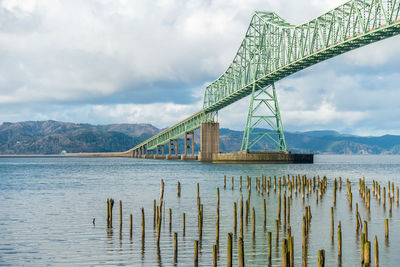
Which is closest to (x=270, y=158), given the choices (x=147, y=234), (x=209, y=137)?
(x=209, y=137)

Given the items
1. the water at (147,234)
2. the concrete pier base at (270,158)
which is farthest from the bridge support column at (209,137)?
the water at (147,234)

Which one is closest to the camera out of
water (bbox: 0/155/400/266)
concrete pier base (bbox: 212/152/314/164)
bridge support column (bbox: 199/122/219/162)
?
water (bbox: 0/155/400/266)

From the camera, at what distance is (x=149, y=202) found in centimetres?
3712

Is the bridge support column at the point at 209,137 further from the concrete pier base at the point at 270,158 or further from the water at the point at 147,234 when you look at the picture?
the water at the point at 147,234

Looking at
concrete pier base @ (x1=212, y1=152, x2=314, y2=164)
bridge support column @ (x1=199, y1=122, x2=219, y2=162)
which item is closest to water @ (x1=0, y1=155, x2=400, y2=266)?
concrete pier base @ (x1=212, y1=152, x2=314, y2=164)

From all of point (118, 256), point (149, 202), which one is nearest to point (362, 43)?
point (149, 202)

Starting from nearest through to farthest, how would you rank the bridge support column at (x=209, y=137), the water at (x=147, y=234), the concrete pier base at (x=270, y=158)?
1. the water at (x=147, y=234)
2. the concrete pier base at (x=270, y=158)
3. the bridge support column at (x=209, y=137)

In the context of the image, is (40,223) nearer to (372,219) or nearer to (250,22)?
(372,219)

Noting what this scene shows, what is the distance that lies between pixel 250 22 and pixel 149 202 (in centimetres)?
7882

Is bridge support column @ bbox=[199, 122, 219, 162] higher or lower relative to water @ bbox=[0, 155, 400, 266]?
higher

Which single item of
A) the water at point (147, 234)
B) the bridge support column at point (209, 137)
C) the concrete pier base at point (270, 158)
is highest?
the bridge support column at point (209, 137)

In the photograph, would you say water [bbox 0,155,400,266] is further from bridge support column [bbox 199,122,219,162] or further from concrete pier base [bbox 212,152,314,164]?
bridge support column [bbox 199,122,219,162]

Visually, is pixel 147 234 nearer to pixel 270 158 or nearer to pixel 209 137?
pixel 270 158

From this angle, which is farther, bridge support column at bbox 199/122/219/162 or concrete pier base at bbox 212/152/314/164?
bridge support column at bbox 199/122/219/162
